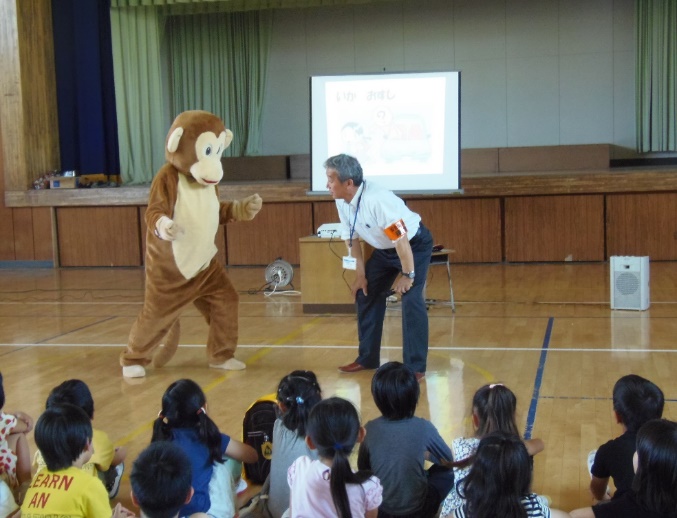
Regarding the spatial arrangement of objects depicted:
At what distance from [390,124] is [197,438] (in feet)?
21.2

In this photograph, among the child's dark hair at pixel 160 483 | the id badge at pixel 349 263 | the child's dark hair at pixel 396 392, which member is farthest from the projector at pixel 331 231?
the child's dark hair at pixel 160 483

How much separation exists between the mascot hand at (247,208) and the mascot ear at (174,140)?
0.49 meters

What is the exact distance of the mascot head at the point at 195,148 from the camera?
17.4ft

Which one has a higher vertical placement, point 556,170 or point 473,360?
point 556,170

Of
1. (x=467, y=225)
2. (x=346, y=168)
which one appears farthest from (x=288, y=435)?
(x=467, y=225)

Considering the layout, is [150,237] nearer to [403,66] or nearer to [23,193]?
[23,193]

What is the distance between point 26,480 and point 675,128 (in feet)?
35.3

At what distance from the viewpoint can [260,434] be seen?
3582 millimetres

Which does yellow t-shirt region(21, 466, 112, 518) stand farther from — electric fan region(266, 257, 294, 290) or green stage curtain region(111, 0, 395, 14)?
green stage curtain region(111, 0, 395, 14)

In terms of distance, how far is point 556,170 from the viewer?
12.6m

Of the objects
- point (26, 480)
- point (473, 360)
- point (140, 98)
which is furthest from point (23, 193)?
point (26, 480)

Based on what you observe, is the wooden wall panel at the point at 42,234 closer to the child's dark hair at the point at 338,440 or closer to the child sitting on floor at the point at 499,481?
the child's dark hair at the point at 338,440

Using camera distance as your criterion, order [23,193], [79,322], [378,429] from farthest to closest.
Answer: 1. [23,193]
2. [79,322]
3. [378,429]

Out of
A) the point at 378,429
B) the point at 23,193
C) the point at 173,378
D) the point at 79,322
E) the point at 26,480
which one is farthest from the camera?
the point at 23,193
